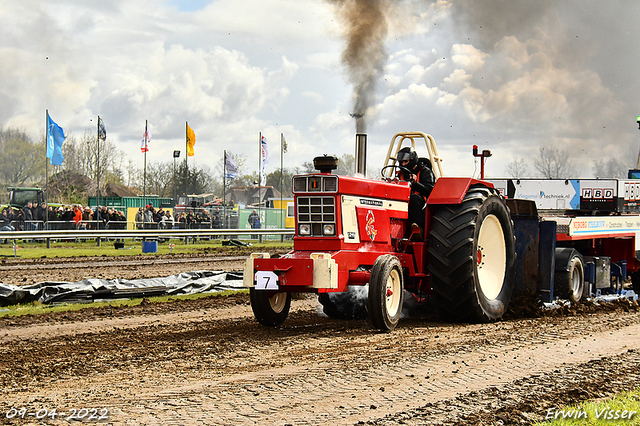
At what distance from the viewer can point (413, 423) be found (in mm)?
4547

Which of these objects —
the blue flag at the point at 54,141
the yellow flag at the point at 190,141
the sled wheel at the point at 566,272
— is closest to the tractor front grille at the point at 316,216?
the sled wheel at the point at 566,272

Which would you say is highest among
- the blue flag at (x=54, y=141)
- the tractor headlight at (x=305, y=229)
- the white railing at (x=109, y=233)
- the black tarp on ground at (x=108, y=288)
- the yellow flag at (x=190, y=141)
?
the yellow flag at (x=190, y=141)

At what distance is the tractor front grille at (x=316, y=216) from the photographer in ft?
26.9

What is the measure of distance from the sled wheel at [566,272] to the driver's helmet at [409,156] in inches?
133

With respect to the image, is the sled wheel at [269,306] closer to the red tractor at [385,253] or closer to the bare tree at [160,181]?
the red tractor at [385,253]

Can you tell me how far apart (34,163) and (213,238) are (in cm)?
3633

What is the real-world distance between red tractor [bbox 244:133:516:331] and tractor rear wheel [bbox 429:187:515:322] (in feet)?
0.04

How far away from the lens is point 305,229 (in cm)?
841

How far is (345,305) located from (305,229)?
5.37 ft

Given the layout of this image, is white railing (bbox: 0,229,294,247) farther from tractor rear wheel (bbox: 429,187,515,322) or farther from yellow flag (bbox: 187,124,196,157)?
tractor rear wheel (bbox: 429,187,515,322)

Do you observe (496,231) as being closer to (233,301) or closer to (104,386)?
(233,301)

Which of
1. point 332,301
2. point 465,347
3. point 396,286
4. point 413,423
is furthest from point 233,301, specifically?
point 413,423

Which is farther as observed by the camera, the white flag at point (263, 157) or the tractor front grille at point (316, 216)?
the white flag at point (263, 157)

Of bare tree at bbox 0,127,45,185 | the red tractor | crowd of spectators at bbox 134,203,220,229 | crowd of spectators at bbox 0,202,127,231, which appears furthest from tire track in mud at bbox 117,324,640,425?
bare tree at bbox 0,127,45,185
